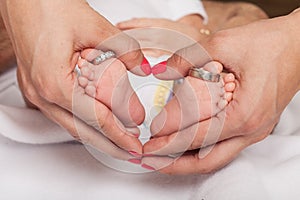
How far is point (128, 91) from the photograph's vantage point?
0.68 meters

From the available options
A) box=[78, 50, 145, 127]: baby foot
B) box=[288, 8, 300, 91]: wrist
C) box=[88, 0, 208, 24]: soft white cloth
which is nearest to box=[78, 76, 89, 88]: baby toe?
box=[78, 50, 145, 127]: baby foot

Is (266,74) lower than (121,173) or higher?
higher

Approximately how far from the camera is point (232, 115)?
0.67m

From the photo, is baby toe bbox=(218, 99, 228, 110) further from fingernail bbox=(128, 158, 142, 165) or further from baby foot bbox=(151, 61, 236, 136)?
fingernail bbox=(128, 158, 142, 165)

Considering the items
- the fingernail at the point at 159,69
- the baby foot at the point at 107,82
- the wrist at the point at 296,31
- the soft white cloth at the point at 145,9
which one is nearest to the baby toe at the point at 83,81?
the baby foot at the point at 107,82

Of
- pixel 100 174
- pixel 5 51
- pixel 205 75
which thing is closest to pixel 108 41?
pixel 205 75

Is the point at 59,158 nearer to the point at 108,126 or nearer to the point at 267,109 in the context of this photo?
the point at 108,126

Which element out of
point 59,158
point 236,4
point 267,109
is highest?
point 267,109

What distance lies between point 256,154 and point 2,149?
0.39 m

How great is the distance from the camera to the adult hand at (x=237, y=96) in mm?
677

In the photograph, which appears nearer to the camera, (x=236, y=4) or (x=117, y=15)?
(x=117, y=15)

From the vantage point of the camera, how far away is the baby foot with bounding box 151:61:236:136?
68 centimetres

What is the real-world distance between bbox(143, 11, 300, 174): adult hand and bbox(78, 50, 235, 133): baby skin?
0.03 feet

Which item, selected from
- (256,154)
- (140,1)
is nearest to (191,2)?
(140,1)
